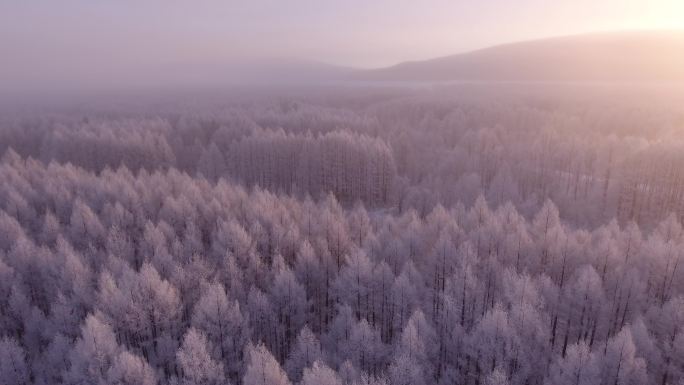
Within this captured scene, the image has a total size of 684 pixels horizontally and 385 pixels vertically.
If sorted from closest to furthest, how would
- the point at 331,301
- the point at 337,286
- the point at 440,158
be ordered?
the point at 337,286
the point at 331,301
the point at 440,158

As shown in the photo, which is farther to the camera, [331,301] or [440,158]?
[440,158]

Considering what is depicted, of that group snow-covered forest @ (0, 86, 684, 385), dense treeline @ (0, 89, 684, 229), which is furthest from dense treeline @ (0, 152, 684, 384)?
dense treeline @ (0, 89, 684, 229)

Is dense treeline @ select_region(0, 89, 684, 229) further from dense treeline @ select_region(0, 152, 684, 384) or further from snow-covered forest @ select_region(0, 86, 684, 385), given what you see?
dense treeline @ select_region(0, 152, 684, 384)

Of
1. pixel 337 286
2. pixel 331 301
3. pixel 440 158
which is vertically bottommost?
pixel 331 301

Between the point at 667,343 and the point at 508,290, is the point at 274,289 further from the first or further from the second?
the point at 667,343

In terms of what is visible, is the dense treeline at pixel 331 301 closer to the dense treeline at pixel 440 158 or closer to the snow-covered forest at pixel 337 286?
the snow-covered forest at pixel 337 286

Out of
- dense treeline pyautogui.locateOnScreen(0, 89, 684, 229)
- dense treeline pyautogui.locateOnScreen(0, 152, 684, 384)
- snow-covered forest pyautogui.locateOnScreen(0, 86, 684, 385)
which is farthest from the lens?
dense treeline pyautogui.locateOnScreen(0, 89, 684, 229)

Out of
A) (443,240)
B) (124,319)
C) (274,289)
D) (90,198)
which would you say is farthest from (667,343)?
(90,198)

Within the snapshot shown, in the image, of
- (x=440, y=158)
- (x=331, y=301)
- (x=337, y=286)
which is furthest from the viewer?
(x=440, y=158)

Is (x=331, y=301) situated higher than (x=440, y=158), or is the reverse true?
(x=440, y=158)

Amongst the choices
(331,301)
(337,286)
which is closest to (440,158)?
(331,301)

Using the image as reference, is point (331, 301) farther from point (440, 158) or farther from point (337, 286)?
point (440, 158)
